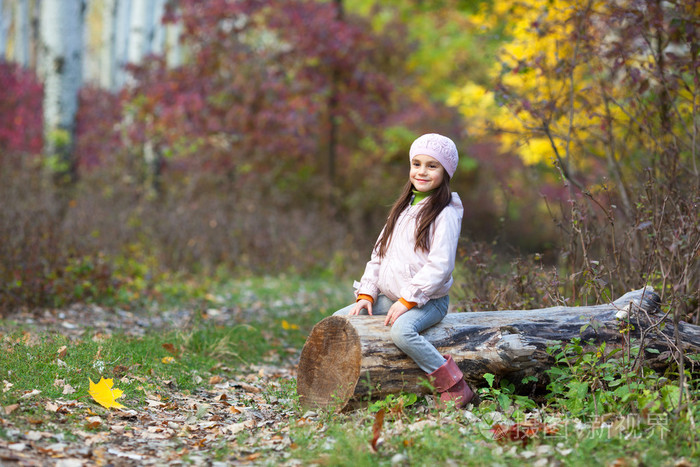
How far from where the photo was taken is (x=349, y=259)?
12000 millimetres

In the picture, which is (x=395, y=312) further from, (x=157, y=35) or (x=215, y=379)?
(x=157, y=35)

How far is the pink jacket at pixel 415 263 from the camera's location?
159 inches

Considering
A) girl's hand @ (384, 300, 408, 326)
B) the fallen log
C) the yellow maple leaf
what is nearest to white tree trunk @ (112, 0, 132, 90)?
the yellow maple leaf

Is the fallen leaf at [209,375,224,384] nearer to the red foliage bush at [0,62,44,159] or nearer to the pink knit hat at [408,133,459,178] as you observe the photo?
the pink knit hat at [408,133,459,178]

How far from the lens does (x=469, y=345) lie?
4.22m

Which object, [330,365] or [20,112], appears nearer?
[330,365]

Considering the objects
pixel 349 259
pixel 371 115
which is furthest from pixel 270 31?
pixel 349 259

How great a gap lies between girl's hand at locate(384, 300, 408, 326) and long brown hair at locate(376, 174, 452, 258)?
1.26 feet

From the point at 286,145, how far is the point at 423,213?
8.76m

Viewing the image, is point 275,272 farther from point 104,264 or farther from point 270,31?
point 270,31

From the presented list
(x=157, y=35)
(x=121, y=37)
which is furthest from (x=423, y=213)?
(x=121, y=37)

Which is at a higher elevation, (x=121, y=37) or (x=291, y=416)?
(x=121, y=37)

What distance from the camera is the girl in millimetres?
4020

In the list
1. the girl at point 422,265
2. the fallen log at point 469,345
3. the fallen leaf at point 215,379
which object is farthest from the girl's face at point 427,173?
the fallen leaf at point 215,379
